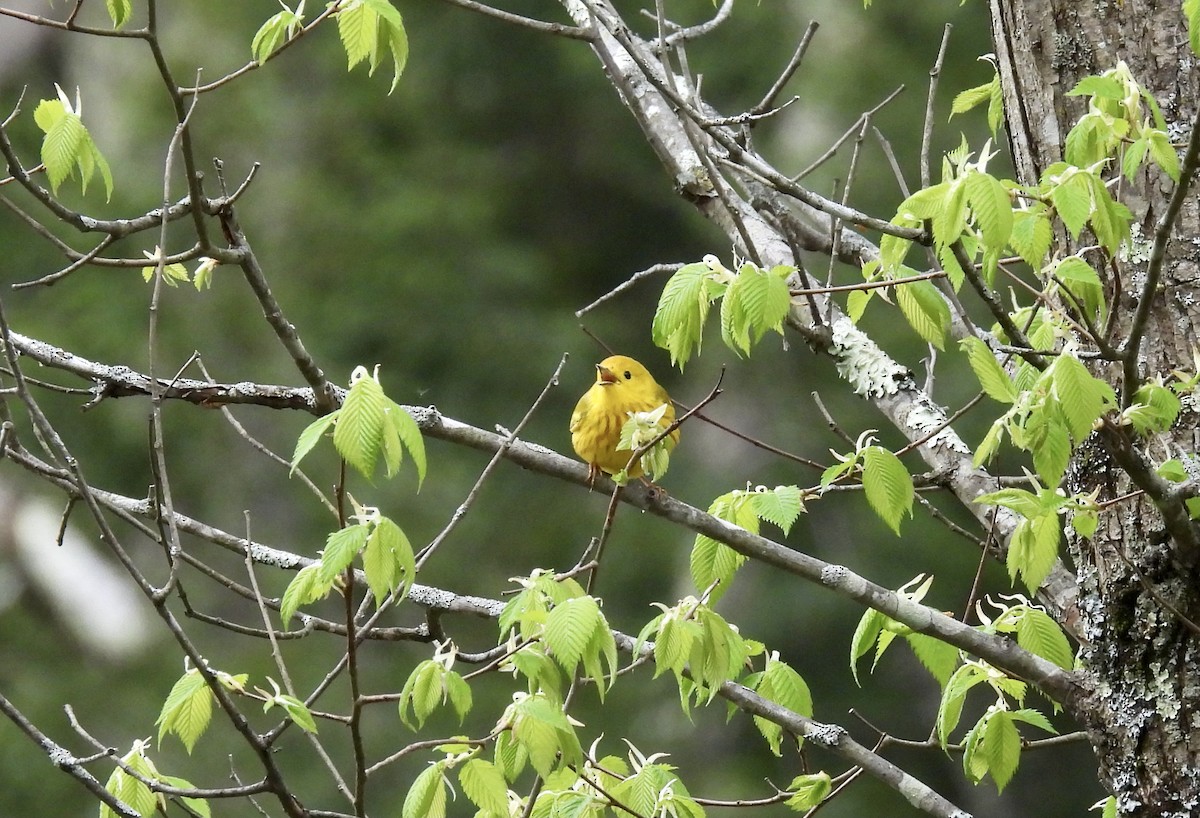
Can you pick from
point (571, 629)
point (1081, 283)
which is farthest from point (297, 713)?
point (1081, 283)

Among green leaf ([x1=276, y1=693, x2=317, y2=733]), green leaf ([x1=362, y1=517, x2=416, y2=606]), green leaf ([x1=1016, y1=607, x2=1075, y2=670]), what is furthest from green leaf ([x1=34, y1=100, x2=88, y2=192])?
green leaf ([x1=1016, y1=607, x2=1075, y2=670])

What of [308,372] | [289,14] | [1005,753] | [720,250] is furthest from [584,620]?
[720,250]

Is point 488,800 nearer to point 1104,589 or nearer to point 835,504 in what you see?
point 1104,589

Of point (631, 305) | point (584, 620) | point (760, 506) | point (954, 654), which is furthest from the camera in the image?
point (631, 305)

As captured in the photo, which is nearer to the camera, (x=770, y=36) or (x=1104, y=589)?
(x=1104, y=589)

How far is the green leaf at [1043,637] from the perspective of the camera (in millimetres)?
2717

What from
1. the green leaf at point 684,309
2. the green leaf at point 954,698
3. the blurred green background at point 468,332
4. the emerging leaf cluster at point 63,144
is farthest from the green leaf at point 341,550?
the blurred green background at point 468,332

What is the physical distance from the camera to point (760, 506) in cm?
270

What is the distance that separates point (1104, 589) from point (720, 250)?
1034 cm

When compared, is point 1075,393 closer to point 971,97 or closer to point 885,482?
point 885,482

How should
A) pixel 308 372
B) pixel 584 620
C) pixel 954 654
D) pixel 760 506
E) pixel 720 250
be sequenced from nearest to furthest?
pixel 584 620 → pixel 308 372 → pixel 760 506 → pixel 954 654 → pixel 720 250

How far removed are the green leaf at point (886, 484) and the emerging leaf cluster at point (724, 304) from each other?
0.36 metres

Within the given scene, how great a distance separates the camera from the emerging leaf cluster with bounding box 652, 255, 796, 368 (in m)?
2.31

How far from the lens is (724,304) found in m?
2.42
